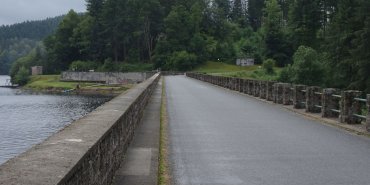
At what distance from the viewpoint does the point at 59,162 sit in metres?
4.88

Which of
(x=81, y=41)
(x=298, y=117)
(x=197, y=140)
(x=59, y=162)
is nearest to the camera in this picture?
(x=59, y=162)

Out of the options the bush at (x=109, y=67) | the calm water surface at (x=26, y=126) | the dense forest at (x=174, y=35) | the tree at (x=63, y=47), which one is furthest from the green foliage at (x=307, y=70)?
the tree at (x=63, y=47)

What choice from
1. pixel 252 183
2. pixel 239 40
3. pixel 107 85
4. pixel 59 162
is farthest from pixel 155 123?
pixel 239 40

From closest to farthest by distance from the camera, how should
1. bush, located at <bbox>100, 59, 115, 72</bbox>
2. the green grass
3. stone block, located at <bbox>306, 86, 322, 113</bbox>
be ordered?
1. stone block, located at <bbox>306, 86, 322, 113</bbox>
2. the green grass
3. bush, located at <bbox>100, 59, 115, 72</bbox>

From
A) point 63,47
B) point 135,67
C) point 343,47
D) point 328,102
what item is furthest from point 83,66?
point 328,102

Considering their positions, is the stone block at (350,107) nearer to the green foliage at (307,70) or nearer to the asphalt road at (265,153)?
the asphalt road at (265,153)

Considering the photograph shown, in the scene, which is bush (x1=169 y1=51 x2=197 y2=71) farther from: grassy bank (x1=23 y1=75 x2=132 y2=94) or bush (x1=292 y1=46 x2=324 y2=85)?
bush (x1=292 y1=46 x2=324 y2=85)

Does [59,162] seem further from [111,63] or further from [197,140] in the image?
[111,63]

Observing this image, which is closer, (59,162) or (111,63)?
(59,162)

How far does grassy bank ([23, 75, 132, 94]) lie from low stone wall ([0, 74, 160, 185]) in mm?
102173

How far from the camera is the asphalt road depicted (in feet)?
29.3

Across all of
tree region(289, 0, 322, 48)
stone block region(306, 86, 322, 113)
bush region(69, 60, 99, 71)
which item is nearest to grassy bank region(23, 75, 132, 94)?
bush region(69, 60, 99, 71)

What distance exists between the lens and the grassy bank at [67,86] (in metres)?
117

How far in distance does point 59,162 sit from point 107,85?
123 meters
